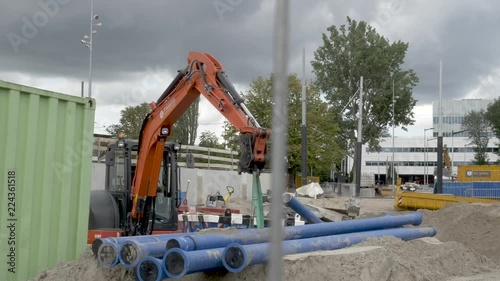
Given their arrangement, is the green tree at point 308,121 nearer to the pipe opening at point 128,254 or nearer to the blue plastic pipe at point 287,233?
the blue plastic pipe at point 287,233

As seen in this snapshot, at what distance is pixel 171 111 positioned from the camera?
39.0 ft

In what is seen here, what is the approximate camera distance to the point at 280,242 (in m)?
2.48

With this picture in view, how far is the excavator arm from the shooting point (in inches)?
432

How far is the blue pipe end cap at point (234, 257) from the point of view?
293 inches

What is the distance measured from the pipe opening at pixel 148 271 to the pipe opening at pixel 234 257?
0.81 metres

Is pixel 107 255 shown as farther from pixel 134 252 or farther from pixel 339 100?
pixel 339 100

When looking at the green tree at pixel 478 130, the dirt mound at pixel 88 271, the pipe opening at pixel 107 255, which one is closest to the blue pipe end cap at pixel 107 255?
the pipe opening at pixel 107 255

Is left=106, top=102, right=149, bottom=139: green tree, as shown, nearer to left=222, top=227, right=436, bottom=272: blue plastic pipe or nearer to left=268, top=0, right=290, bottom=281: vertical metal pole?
left=222, top=227, right=436, bottom=272: blue plastic pipe

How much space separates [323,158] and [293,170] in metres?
2.65

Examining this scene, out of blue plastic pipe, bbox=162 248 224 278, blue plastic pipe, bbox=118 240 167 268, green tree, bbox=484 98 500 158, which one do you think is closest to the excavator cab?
blue plastic pipe, bbox=118 240 167 268

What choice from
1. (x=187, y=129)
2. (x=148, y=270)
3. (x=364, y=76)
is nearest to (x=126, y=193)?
(x=148, y=270)

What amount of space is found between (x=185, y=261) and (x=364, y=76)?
5164 cm

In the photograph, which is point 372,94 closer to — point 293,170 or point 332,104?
point 332,104

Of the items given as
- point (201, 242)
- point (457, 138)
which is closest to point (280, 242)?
point (201, 242)
